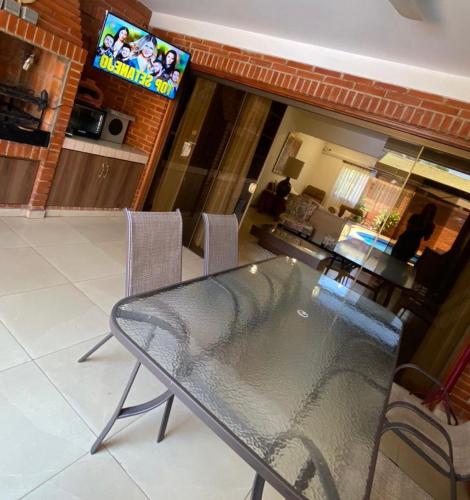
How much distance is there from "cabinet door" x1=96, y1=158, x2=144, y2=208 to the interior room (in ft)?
0.10

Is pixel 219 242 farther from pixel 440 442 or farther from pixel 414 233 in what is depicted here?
pixel 414 233

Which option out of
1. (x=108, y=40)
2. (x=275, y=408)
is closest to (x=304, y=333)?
(x=275, y=408)

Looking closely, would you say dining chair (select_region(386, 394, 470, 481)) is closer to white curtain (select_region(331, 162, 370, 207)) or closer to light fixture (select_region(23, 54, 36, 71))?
light fixture (select_region(23, 54, 36, 71))

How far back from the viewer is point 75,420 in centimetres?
156

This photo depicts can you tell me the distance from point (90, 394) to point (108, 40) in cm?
287

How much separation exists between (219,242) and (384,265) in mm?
1957

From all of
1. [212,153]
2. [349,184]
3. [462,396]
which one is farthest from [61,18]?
[349,184]

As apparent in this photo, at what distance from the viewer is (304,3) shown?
2.43 metres

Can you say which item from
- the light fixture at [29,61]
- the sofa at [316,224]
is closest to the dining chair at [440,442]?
the light fixture at [29,61]

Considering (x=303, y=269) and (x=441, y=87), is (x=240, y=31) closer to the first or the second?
(x=441, y=87)

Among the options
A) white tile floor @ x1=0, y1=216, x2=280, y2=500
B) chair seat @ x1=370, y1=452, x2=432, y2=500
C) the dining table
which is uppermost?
the dining table

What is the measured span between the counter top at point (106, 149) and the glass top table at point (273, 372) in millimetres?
2339

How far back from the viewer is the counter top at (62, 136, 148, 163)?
11.0 feet

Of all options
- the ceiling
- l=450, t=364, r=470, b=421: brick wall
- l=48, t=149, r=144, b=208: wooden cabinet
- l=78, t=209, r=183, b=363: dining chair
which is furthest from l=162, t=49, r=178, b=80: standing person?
l=450, t=364, r=470, b=421: brick wall
